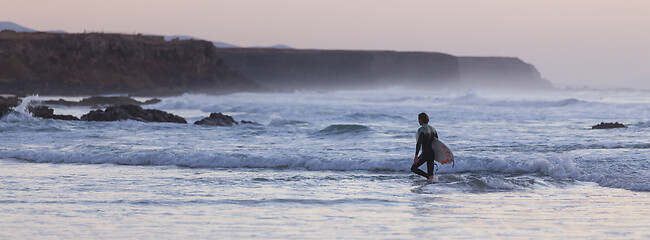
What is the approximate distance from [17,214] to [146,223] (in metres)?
1.50

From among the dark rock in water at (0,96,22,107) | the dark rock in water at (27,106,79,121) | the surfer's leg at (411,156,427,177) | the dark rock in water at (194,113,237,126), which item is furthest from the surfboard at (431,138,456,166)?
the dark rock in water at (0,96,22,107)

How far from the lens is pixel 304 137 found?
20.5 metres

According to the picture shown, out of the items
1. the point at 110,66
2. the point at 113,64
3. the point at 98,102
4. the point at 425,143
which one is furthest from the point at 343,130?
the point at 113,64

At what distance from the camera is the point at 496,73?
182875 mm

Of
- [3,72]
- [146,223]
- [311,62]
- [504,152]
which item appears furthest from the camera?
[311,62]

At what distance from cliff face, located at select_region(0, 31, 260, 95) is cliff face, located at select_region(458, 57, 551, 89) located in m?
86.0

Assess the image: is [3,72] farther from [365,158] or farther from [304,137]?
[365,158]

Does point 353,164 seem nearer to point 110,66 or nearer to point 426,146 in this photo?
point 426,146

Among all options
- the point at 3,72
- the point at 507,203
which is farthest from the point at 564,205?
the point at 3,72

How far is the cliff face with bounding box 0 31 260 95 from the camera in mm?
90431

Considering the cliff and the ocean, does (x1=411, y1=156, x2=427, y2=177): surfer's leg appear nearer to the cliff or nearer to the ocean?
the ocean

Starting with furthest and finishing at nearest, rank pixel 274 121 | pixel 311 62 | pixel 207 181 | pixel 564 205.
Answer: pixel 311 62, pixel 274 121, pixel 207 181, pixel 564 205

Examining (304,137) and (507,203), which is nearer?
(507,203)

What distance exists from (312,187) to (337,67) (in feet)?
499
